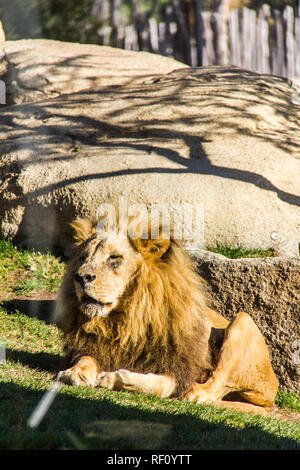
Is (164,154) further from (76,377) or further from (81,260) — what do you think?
(76,377)

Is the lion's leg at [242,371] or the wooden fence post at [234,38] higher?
the wooden fence post at [234,38]

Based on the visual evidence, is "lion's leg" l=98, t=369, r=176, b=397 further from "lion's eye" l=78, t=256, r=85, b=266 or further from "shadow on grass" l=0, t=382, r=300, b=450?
"lion's eye" l=78, t=256, r=85, b=266

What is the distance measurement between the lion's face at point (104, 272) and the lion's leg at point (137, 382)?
464 mm

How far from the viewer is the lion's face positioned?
15.4 feet

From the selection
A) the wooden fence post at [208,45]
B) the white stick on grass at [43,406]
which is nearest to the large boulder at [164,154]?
the white stick on grass at [43,406]

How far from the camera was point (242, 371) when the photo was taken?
5.41 meters

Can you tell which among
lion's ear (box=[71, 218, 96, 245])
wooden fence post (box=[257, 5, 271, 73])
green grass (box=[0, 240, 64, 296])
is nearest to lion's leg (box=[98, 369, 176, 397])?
lion's ear (box=[71, 218, 96, 245])

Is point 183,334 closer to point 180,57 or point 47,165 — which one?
point 47,165

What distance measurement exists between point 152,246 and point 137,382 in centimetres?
106

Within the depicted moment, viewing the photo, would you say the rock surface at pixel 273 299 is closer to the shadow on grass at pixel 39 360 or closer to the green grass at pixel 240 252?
the green grass at pixel 240 252

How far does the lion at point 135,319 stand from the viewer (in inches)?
188

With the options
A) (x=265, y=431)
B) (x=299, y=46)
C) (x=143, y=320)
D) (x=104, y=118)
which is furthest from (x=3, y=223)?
(x=299, y=46)

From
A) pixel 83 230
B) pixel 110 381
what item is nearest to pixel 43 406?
pixel 110 381

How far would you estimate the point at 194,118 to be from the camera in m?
9.42
